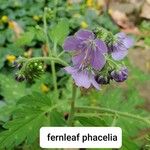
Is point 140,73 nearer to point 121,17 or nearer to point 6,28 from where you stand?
point 6,28

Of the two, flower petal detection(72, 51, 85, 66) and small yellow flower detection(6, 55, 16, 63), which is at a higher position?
flower petal detection(72, 51, 85, 66)

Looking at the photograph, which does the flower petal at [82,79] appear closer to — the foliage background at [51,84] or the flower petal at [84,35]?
the flower petal at [84,35]

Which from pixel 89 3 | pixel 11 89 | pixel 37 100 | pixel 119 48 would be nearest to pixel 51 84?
pixel 11 89

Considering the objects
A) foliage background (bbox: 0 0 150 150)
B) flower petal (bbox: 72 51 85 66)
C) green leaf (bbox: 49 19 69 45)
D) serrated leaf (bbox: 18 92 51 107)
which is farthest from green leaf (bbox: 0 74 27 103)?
flower petal (bbox: 72 51 85 66)

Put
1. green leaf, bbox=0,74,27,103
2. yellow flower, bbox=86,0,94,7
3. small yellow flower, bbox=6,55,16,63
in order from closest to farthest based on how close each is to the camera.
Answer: green leaf, bbox=0,74,27,103 → small yellow flower, bbox=6,55,16,63 → yellow flower, bbox=86,0,94,7

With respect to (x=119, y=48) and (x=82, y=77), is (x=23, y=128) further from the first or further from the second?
(x=119, y=48)

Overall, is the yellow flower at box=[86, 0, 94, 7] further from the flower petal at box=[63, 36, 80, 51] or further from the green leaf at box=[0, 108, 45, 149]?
the flower petal at box=[63, 36, 80, 51]

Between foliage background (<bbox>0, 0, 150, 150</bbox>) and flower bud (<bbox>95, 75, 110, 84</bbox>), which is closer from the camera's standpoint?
flower bud (<bbox>95, 75, 110, 84</bbox>)

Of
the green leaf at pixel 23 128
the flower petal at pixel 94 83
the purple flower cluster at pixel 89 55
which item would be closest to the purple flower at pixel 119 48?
the purple flower cluster at pixel 89 55
